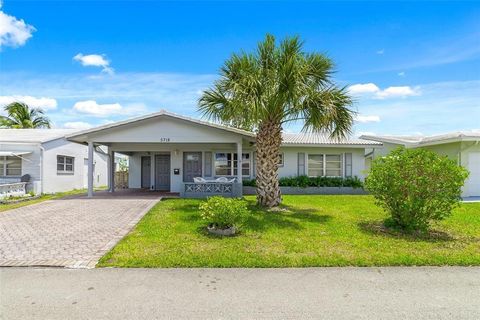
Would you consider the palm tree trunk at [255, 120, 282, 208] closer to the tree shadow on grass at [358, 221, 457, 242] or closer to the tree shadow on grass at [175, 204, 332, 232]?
the tree shadow on grass at [175, 204, 332, 232]

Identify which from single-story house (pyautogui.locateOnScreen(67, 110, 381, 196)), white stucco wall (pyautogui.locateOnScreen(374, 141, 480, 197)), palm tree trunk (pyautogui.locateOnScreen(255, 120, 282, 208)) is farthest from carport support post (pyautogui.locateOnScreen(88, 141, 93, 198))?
white stucco wall (pyautogui.locateOnScreen(374, 141, 480, 197))

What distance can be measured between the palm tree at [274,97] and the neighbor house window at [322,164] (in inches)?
318

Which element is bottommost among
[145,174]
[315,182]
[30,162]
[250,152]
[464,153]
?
[315,182]

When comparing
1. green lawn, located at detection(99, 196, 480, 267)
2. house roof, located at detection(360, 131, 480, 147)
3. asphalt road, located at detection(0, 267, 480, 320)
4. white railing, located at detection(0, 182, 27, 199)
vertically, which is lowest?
asphalt road, located at detection(0, 267, 480, 320)

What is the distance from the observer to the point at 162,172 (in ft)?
66.9

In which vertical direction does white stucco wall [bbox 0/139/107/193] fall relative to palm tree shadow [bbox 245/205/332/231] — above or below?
above

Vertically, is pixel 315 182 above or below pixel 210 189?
above

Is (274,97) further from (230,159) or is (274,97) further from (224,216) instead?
(230,159)

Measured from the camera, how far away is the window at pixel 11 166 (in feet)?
61.9

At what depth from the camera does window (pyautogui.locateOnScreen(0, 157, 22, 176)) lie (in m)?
18.9

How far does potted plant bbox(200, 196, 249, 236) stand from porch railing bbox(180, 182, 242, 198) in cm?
746

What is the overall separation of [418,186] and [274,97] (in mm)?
5208

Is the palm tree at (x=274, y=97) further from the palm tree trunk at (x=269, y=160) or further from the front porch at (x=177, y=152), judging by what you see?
the front porch at (x=177, y=152)

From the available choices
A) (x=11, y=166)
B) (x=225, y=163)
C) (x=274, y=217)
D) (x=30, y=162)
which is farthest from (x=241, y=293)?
(x=11, y=166)
